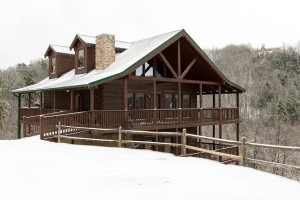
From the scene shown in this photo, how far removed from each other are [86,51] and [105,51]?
2.31 m

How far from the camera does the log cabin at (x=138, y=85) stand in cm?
1767

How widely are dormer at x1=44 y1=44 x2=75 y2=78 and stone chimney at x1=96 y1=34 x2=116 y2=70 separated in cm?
700

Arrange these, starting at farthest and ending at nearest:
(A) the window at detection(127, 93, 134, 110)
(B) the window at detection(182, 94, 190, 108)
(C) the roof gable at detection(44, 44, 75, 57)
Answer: (C) the roof gable at detection(44, 44, 75, 57) < (B) the window at detection(182, 94, 190, 108) < (A) the window at detection(127, 93, 134, 110)

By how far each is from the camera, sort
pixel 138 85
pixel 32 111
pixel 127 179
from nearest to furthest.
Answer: pixel 127 179, pixel 138 85, pixel 32 111

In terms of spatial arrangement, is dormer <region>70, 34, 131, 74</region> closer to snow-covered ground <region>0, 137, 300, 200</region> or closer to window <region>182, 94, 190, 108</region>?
window <region>182, 94, 190, 108</region>

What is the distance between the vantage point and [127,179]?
7.48 meters

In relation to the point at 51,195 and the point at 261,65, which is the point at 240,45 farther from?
the point at 51,195

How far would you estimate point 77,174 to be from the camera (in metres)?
8.00

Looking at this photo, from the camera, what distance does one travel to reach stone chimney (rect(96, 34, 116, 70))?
20.7 metres

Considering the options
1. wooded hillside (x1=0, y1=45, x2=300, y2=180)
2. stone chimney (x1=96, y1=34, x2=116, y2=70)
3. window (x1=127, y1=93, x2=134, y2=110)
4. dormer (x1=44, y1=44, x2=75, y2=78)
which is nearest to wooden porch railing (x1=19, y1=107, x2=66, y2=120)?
dormer (x1=44, y1=44, x2=75, y2=78)

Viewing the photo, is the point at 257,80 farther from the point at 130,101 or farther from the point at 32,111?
the point at 32,111

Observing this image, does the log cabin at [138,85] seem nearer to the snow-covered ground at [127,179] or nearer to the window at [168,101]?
the window at [168,101]

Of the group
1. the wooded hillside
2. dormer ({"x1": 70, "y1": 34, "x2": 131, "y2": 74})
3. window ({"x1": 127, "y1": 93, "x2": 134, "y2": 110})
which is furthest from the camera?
the wooded hillside

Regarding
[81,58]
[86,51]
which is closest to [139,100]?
[86,51]
